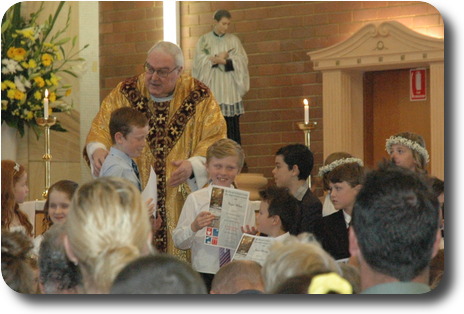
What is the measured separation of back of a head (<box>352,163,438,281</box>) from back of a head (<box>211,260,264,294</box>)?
74cm

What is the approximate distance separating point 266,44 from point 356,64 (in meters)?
1.02

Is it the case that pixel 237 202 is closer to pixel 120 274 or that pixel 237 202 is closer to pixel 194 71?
pixel 120 274

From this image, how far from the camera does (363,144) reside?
875cm

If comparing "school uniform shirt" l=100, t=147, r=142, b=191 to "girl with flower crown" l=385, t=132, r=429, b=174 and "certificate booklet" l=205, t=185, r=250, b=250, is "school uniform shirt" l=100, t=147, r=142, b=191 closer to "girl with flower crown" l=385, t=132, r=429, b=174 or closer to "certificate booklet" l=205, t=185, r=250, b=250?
"certificate booklet" l=205, t=185, r=250, b=250

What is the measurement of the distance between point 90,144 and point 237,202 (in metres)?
0.92

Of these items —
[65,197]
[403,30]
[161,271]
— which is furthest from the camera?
[403,30]

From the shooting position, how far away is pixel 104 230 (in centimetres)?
249

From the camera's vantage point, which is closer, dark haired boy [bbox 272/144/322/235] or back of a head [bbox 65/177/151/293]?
back of a head [bbox 65/177/151/293]

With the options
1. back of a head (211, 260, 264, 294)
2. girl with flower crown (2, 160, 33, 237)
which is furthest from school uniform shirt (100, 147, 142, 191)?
back of a head (211, 260, 264, 294)

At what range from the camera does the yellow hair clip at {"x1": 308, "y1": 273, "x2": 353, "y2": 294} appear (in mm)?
2537

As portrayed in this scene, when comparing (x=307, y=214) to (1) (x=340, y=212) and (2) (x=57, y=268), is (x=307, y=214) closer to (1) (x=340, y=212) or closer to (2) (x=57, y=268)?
(1) (x=340, y=212)

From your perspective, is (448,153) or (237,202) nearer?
(448,153)

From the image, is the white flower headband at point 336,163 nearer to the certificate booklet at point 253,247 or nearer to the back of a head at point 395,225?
the certificate booklet at point 253,247

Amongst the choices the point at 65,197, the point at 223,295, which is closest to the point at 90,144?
the point at 65,197
